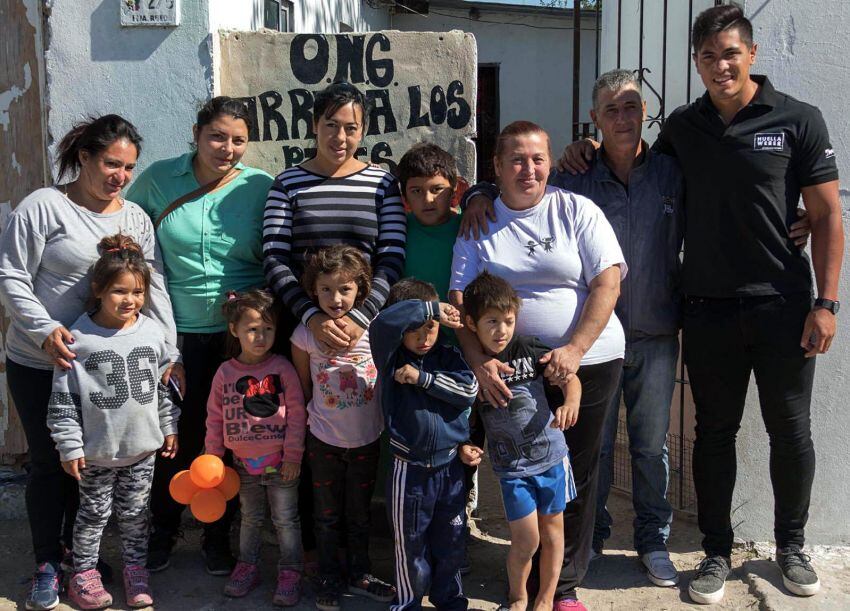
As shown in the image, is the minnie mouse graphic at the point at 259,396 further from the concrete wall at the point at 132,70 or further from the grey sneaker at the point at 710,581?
the grey sneaker at the point at 710,581

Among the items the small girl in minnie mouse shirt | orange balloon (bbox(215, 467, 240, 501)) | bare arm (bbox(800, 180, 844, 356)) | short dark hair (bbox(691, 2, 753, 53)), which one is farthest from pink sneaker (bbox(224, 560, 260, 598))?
short dark hair (bbox(691, 2, 753, 53))

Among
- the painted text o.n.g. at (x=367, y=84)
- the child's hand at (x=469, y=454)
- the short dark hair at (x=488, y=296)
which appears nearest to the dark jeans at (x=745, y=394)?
the short dark hair at (x=488, y=296)

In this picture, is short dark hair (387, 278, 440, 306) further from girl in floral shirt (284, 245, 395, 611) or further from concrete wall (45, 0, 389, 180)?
concrete wall (45, 0, 389, 180)

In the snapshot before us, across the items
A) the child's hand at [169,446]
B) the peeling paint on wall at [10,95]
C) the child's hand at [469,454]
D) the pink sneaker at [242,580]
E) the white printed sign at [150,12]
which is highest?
the white printed sign at [150,12]

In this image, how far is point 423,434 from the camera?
3021mm

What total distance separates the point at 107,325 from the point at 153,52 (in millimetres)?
1539

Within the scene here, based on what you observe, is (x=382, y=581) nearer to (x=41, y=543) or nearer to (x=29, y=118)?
(x=41, y=543)

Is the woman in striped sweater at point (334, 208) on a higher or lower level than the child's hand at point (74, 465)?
higher

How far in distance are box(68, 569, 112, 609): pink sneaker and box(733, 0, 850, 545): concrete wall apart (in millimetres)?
2845

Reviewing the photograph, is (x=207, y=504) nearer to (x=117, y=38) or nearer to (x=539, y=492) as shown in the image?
(x=539, y=492)

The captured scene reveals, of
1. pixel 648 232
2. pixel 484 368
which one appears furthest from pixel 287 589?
pixel 648 232

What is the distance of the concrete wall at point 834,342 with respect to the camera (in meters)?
3.60

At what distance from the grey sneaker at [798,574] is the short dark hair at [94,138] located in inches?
126

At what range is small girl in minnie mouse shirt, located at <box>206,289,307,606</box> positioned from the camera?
3305mm
